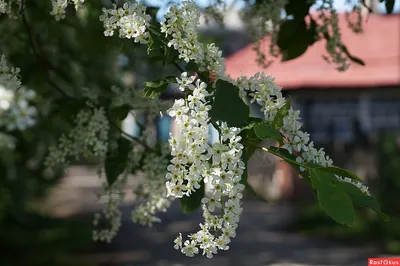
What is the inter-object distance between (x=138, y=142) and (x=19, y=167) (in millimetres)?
3127

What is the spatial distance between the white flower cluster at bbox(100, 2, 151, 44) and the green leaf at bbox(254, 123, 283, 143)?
0.42 meters

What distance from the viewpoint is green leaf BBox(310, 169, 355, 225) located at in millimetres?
1532

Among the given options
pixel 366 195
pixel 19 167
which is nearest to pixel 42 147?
pixel 19 167

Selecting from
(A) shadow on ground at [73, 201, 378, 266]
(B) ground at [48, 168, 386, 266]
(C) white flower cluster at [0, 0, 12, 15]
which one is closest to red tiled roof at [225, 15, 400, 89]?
(B) ground at [48, 168, 386, 266]

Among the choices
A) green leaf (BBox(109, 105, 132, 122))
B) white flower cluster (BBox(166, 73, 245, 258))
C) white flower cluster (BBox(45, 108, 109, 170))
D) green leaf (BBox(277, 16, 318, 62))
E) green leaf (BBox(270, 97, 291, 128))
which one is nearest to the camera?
white flower cluster (BBox(166, 73, 245, 258))

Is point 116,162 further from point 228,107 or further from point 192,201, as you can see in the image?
point 228,107

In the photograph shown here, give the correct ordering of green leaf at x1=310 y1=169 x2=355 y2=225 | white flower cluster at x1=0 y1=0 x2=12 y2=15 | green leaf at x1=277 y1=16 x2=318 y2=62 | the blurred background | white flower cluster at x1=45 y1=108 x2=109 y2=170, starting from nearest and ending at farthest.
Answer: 1. green leaf at x1=310 y1=169 x2=355 y2=225
2. white flower cluster at x1=0 y1=0 x2=12 y2=15
3. white flower cluster at x1=45 y1=108 x2=109 y2=170
4. green leaf at x1=277 y1=16 x2=318 y2=62
5. the blurred background

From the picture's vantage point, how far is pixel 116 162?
2.68 metres

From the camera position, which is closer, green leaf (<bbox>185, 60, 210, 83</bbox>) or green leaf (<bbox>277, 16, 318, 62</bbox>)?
green leaf (<bbox>185, 60, 210, 83</bbox>)

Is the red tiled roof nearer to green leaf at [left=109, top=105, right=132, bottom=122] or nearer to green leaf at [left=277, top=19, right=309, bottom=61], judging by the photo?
green leaf at [left=277, top=19, right=309, bottom=61]

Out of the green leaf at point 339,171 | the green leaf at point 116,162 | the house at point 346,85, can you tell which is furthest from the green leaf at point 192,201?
the house at point 346,85

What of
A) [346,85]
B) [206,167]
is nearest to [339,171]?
[206,167]

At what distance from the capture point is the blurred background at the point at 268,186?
4.98 meters

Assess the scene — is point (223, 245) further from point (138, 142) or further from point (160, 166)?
point (138, 142)
